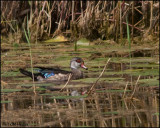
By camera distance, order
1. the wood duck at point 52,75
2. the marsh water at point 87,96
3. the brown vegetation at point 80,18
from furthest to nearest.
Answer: the brown vegetation at point 80,18, the wood duck at point 52,75, the marsh water at point 87,96

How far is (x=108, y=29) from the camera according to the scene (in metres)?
12.0

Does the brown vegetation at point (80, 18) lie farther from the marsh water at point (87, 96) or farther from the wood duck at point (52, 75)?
the wood duck at point (52, 75)

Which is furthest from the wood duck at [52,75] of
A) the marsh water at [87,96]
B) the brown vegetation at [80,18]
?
the brown vegetation at [80,18]

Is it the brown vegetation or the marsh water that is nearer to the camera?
the marsh water

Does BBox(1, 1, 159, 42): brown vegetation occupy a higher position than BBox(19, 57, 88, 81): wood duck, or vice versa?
BBox(1, 1, 159, 42): brown vegetation

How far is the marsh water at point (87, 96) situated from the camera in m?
4.75

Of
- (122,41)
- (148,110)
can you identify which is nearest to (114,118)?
(148,110)

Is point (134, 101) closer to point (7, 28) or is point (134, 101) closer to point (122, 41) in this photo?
point (122, 41)

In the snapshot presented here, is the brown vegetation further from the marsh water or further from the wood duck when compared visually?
the wood duck

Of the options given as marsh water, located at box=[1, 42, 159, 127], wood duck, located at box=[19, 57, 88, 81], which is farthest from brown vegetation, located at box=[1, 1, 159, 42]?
wood duck, located at box=[19, 57, 88, 81]

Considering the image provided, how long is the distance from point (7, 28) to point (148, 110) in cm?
858

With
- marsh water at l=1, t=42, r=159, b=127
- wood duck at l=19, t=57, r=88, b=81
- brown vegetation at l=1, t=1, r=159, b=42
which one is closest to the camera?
marsh water at l=1, t=42, r=159, b=127

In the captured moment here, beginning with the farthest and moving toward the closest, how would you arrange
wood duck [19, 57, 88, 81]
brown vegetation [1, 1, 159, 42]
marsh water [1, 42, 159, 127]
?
brown vegetation [1, 1, 159, 42] → wood duck [19, 57, 88, 81] → marsh water [1, 42, 159, 127]

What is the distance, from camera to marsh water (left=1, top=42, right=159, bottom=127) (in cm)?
475
